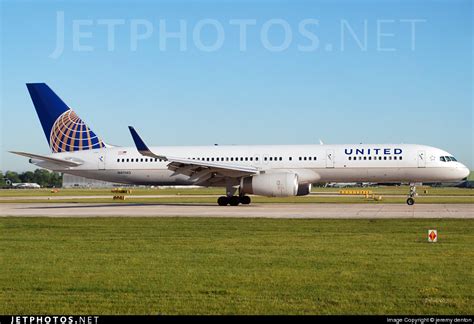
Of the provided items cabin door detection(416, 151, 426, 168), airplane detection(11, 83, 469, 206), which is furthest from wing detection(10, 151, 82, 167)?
cabin door detection(416, 151, 426, 168)

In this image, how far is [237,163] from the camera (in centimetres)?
4116

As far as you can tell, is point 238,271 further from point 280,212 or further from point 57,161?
point 57,161

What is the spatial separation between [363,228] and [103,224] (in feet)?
31.8

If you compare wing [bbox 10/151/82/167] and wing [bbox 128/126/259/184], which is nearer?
wing [bbox 128/126/259/184]

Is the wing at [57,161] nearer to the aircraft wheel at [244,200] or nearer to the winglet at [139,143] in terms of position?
the winglet at [139,143]

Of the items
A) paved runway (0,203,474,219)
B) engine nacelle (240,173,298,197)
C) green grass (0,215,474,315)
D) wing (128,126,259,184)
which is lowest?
green grass (0,215,474,315)

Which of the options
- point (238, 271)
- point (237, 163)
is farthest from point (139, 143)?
point (238, 271)

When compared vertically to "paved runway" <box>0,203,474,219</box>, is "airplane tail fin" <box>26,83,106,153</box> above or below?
above

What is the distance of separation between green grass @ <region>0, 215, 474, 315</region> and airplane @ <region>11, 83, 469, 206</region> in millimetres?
16999

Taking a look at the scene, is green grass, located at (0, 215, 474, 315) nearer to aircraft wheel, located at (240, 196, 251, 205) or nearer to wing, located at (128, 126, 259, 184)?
wing, located at (128, 126, 259, 184)

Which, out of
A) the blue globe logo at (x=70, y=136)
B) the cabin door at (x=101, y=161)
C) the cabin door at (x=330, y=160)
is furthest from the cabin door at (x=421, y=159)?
the blue globe logo at (x=70, y=136)

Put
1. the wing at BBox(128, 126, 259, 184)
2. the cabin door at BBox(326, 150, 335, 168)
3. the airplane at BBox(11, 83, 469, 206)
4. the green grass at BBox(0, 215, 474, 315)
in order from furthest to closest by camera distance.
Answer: the cabin door at BBox(326, 150, 335, 168)
the airplane at BBox(11, 83, 469, 206)
the wing at BBox(128, 126, 259, 184)
the green grass at BBox(0, 215, 474, 315)

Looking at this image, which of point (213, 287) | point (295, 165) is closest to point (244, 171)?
point (295, 165)

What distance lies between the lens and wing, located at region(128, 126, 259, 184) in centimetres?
3732
